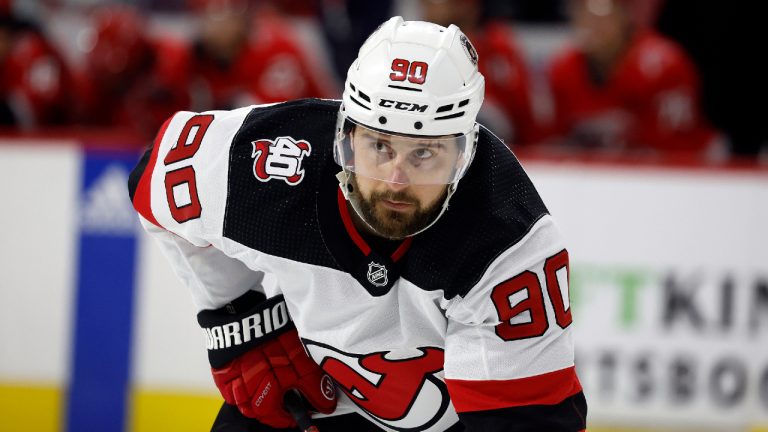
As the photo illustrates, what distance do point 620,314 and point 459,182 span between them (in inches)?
80.5

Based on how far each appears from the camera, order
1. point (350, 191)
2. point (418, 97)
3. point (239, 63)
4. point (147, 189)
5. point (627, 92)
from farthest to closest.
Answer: point (239, 63), point (627, 92), point (147, 189), point (350, 191), point (418, 97)

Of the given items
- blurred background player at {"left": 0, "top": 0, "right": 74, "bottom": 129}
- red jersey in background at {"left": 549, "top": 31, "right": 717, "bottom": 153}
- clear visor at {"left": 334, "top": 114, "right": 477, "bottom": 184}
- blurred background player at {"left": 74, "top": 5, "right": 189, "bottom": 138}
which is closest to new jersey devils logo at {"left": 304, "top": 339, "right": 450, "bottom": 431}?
clear visor at {"left": 334, "top": 114, "right": 477, "bottom": 184}

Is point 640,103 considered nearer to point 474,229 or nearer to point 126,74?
point 126,74

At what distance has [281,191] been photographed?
247 cm

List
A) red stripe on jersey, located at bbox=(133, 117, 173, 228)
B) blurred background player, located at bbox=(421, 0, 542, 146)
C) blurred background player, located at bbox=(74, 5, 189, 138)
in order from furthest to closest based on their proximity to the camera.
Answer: blurred background player, located at bbox=(74, 5, 189, 138) < blurred background player, located at bbox=(421, 0, 542, 146) < red stripe on jersey, located at bbox=(133, 117, 173, 228)

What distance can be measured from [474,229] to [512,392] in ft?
1.11

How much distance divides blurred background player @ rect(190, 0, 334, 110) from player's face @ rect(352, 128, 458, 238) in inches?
111

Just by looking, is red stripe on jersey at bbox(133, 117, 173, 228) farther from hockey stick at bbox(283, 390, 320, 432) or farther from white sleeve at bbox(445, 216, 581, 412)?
white sleeve at bbox(445, 216, 581, 412)

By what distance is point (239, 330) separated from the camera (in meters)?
2.76

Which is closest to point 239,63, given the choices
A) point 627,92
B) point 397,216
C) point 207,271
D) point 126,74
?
point 126,74

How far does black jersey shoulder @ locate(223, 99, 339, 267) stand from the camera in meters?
2.46

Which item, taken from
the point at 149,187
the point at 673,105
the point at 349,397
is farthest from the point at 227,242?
the point at 673,105

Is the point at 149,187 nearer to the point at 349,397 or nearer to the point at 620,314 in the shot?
the point at 349,397

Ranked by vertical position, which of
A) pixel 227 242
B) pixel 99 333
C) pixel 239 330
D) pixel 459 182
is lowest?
pixel 99 333
